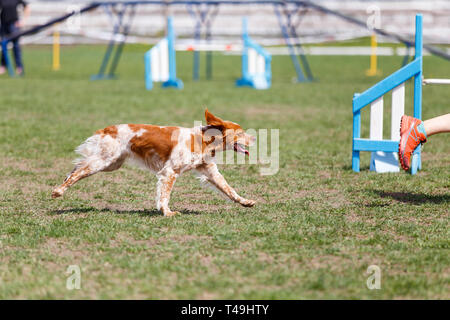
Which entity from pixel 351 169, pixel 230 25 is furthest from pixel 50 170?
pixel 230 25

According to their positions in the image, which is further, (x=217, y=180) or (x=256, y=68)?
(x=256, y=68)

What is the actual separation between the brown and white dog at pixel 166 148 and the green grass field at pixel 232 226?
0.34 m

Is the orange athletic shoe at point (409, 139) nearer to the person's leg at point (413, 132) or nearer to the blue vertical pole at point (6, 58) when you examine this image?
the person's leg at point (413, 132)

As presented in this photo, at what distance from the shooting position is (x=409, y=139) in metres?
5.53

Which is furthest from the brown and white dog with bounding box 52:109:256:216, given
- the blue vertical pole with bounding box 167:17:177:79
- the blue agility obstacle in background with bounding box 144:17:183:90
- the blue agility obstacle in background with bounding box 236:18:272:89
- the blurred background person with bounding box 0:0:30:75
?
the blurred background person with bounding box 0:0:30:75

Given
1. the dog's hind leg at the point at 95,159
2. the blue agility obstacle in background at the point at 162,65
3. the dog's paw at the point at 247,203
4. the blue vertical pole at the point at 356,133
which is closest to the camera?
the dog's hind leg at the point at 95,159

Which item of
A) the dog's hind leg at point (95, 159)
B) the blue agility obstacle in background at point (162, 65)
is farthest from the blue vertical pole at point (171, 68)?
the dog's hind leg at point (95, 159)

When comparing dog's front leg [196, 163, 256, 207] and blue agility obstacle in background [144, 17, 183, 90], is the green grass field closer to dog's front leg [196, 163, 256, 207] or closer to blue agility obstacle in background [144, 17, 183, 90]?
dog's front leg [196, 163, 256, 207]

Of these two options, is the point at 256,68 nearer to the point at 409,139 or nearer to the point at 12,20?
the point at 12,20

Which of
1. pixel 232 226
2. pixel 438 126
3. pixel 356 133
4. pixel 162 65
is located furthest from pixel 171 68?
pixel 232 226

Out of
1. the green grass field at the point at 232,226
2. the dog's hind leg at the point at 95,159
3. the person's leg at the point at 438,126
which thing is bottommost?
the green grass field at the point at 232,226

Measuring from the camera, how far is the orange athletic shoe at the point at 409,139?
18.0ft

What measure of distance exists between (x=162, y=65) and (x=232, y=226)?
11.7m

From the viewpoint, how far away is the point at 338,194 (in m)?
6.15
